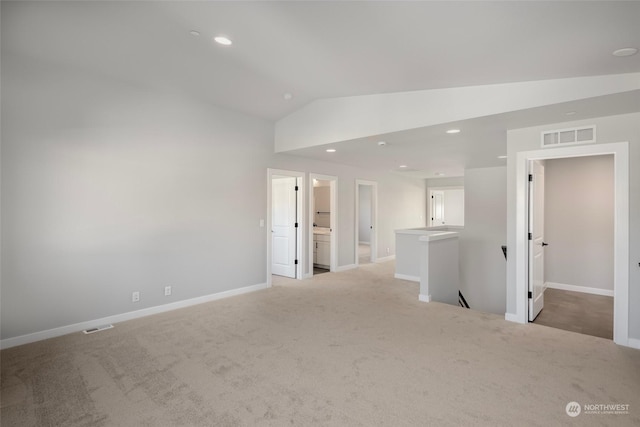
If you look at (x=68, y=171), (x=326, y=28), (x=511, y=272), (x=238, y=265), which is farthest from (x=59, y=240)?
(x=511, y=272)

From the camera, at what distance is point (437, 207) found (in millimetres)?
11523

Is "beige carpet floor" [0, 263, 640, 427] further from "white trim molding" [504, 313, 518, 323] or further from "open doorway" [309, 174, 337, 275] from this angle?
"open doorway" [309, 174, 337, 275]

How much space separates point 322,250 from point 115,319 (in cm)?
452

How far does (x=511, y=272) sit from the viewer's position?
4090mm

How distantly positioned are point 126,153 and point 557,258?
7311 millimetres

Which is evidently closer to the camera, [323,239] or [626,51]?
[626,51]

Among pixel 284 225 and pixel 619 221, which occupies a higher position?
pixel 619 221

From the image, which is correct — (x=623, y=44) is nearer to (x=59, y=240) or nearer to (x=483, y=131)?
(x=483, y=131)

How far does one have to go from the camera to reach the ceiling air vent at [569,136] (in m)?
3.50

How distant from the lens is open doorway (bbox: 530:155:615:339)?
5.61 meters

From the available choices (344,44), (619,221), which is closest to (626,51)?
(619,221)

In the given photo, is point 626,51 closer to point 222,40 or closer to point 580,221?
point 222,40

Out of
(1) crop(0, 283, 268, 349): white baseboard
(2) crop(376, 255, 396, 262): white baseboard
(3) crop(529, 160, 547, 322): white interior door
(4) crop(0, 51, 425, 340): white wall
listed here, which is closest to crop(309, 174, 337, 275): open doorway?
(4) crop(0, 51, 425, 340): white wall

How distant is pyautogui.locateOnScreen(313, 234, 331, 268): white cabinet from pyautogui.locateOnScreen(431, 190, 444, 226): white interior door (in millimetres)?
5150
